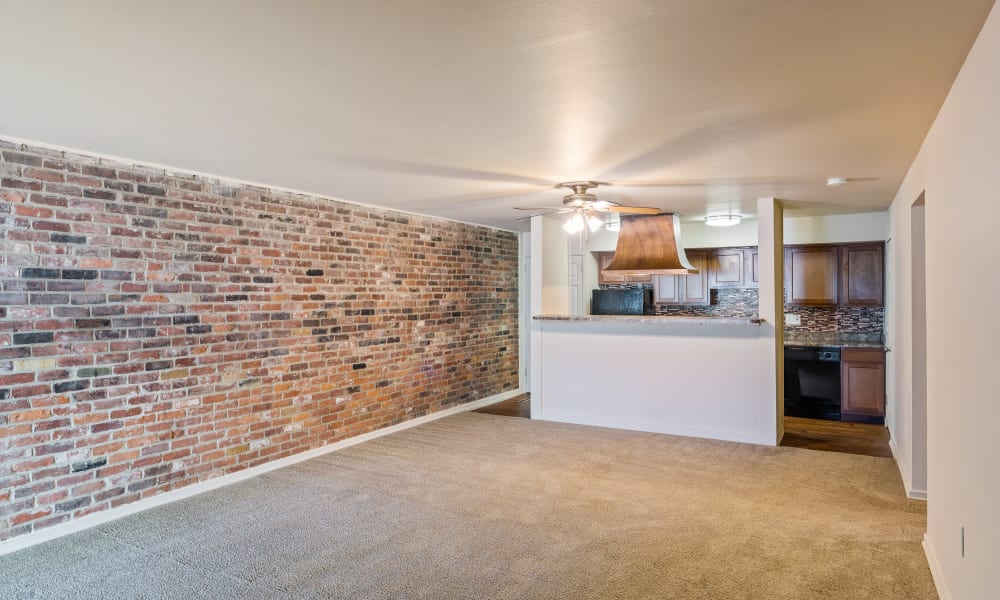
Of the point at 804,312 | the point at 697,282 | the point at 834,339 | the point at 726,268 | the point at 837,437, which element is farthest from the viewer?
the point at 697,282

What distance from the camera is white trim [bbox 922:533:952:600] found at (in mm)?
2539

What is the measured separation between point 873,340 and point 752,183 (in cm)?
315

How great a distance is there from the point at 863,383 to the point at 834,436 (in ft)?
2.84

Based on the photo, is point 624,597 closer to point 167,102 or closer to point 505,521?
point 505,521

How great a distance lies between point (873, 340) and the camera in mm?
6461

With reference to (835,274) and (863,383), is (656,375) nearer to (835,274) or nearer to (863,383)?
(863,383)

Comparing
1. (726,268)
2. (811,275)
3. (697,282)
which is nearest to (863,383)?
(811,275)

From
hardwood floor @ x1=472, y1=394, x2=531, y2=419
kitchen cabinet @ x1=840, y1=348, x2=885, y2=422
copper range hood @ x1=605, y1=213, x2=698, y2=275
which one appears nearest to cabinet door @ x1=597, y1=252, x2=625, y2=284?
copper range hood @ x1=605, y1=213, x2=698, y2=275

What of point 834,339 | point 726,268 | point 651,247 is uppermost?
point 651,247

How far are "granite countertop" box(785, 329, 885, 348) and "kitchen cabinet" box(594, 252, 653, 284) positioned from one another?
5.84ft

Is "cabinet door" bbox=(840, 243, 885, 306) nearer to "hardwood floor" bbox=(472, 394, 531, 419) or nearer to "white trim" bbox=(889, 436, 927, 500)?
"white trim" bbox=(889, 436, 927, 500)

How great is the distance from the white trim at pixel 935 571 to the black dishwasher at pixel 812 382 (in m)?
3.36

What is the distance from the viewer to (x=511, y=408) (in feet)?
22.8

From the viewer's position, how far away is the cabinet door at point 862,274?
20.4ft
